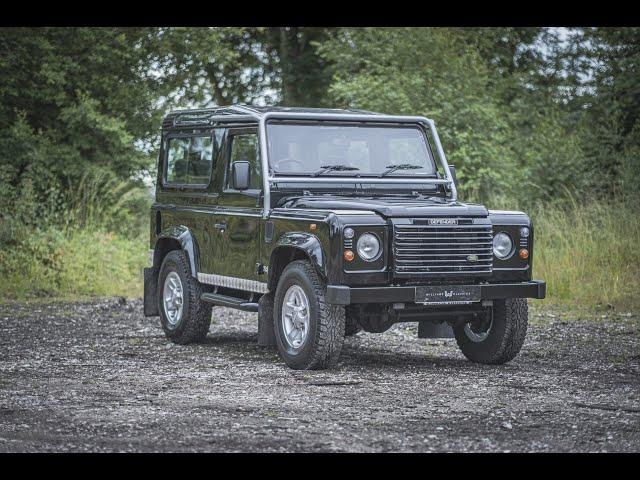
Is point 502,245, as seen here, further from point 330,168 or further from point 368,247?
point 330,168

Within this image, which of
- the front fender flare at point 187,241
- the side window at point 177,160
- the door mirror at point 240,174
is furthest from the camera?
A: the side window at point 177,160


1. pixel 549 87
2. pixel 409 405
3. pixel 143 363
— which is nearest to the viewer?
pixel 409 405

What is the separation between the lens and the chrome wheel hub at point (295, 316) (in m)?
9.88

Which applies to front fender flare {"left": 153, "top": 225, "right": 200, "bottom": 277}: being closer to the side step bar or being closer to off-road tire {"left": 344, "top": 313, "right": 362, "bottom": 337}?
the side step bar

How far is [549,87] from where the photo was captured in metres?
29.0

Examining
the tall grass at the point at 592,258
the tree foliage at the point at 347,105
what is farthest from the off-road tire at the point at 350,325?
the tree foliage at the point at 347,105

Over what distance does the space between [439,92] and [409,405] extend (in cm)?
1376

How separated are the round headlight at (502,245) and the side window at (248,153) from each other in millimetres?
2206

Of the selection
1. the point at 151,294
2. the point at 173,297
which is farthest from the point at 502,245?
the point at 151,294

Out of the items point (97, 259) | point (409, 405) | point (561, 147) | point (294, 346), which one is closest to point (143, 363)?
point (294, 346)

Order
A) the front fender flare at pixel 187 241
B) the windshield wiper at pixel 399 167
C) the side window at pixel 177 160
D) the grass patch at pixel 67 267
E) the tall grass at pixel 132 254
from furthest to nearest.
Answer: the grass patch at pixel 67 267 → the tall grass at pixel 132 254 → the side window at pixel 177 160 → the front fender flare at pixel 187 241 → the windshield wiper at pixel 399 167

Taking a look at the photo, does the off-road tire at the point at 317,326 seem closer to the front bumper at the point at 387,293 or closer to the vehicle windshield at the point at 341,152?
the front bumper at the point at 387,293

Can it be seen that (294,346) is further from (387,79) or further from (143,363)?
(387,79)

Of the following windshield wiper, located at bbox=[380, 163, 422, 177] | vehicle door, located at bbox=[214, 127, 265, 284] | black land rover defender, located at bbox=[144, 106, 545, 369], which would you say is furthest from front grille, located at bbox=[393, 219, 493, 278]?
vehicle door, located at bbox=[214, 127, 265, 284]
